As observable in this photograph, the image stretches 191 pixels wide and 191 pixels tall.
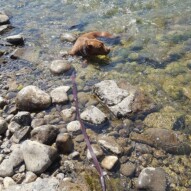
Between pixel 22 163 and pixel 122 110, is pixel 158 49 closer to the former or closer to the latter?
pixel 122 110

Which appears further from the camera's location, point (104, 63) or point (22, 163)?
point (104, 63)

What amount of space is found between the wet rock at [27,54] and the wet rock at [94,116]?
9.23ft

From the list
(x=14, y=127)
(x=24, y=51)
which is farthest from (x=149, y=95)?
(x=24, y=51)

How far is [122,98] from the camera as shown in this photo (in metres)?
6.52

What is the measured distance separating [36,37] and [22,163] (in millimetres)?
5292

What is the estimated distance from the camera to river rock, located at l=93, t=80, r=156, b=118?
6.26 meters

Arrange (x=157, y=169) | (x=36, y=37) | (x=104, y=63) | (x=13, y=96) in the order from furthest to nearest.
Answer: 1. (x=36, y=37)
2. (x=104, y=63)
3. (x=13, y=96)
4. (x=157, y=169)

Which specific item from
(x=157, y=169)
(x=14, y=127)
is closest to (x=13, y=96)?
(x=14, y=127)

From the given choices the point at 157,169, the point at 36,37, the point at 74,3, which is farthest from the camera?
the point at 74,3

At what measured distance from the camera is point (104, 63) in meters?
7.98

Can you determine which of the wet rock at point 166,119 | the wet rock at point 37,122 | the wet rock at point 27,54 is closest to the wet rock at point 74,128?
the wet rock at point 37,122

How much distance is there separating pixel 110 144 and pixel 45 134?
3.66 feet

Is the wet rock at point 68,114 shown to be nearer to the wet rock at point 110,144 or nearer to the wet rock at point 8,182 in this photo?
the wet rock at point 110,144

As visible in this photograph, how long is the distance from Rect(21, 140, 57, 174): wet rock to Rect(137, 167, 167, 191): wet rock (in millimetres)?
1413
